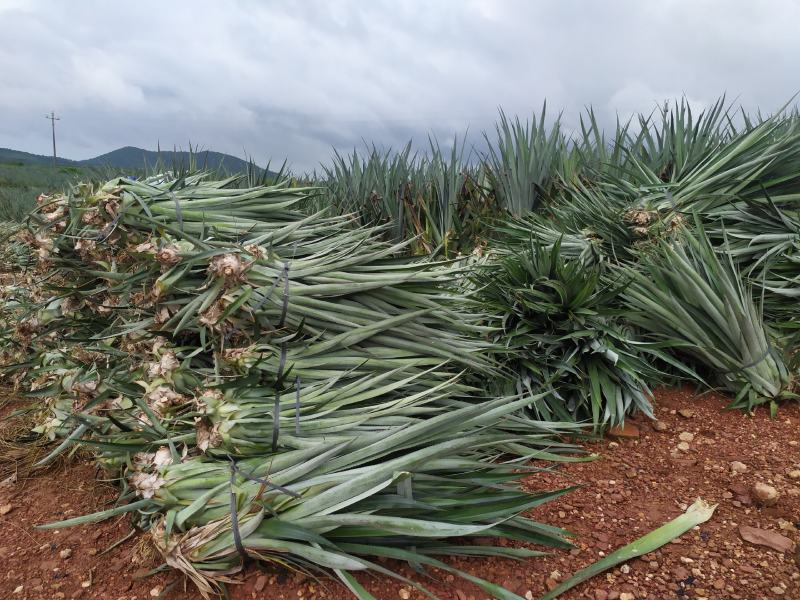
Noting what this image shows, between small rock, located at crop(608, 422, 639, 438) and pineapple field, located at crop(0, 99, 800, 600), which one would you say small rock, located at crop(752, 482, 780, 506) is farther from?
small rock, located at crop(608, 422, 639, 438)

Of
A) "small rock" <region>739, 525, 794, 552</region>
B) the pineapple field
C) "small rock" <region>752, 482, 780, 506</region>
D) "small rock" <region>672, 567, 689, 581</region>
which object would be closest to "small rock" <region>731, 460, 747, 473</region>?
the pineapple field

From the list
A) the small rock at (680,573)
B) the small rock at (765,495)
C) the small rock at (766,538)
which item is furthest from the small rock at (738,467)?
the small rock at (680,573)

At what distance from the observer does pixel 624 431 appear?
2.57 metres

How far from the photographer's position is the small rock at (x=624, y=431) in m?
2.56

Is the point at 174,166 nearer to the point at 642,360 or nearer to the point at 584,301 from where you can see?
the point at 584,301

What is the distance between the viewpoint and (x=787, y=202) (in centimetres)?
335

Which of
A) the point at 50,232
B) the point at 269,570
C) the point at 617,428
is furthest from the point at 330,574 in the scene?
the point at 50,232

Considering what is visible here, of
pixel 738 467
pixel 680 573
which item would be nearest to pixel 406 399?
pixel 680 573

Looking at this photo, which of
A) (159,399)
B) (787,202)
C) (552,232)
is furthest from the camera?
(552,232)

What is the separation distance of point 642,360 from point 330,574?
171 cm

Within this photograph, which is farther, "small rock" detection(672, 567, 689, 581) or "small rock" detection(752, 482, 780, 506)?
"small rock" detection(752, 482, 780, 506)

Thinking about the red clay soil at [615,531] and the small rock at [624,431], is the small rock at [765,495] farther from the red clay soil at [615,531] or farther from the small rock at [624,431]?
the small rock at [624,431]

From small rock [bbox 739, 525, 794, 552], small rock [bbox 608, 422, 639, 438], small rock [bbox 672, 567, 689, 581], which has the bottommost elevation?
small rock [bbox 672, 567, 689, 581]

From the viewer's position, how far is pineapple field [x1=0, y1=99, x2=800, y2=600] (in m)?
1.67
